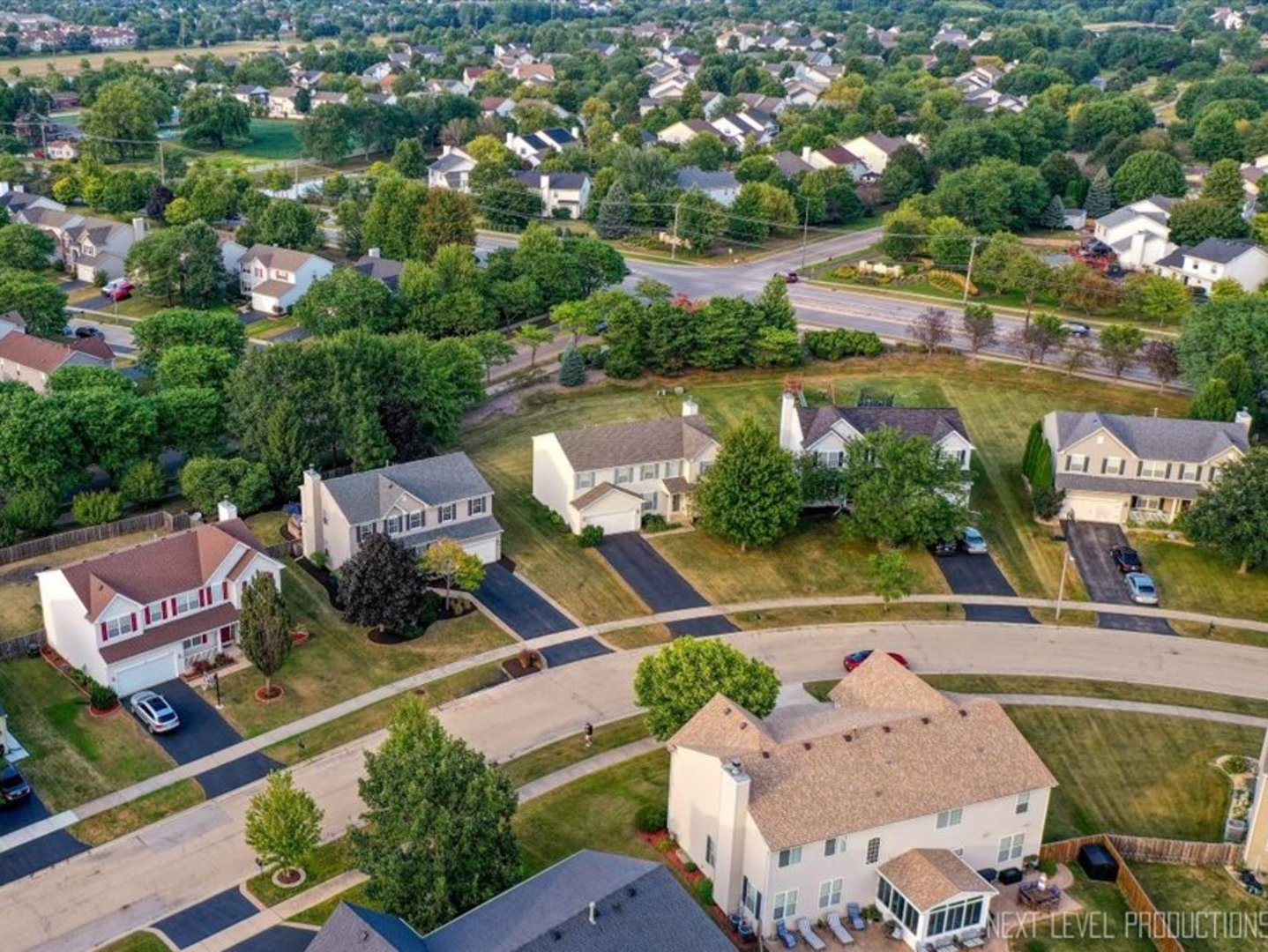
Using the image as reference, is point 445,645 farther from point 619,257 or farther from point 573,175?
point 573,175

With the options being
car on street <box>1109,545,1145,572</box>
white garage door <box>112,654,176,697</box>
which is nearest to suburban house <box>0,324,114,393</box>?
white garage door <box>112,654,176,697</box>

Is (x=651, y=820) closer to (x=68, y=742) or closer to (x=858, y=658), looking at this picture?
(x=858, y=658)

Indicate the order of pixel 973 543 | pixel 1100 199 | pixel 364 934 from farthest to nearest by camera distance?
pixel 1100 199
pixel 973 543
pixel 364 934

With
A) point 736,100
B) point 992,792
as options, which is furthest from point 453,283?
point 736,100

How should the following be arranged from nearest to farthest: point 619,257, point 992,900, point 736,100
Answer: point 992,900 < point 619,257 < point 736,100

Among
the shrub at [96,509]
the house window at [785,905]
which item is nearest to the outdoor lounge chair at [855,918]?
the house window at [785,905]

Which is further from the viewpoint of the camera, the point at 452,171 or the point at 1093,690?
the point at 452,171

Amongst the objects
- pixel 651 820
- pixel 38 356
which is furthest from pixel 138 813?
pixel 38 356
